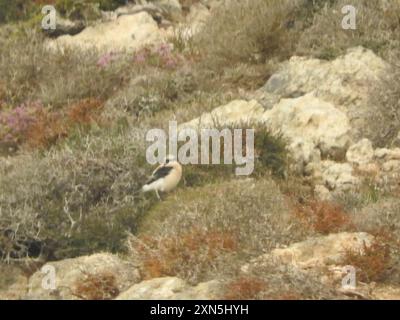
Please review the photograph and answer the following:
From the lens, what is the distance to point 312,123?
347 inches

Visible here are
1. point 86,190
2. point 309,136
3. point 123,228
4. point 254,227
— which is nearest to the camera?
point 254,227

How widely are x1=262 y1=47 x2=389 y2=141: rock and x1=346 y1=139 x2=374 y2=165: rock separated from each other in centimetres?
51

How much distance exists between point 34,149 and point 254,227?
12.2ft

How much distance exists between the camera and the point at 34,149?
9.30 m

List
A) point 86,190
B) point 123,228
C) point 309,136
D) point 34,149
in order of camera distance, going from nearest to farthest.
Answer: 1. point 123,228
2. point 86,190
3. point 309,136
4. point 34,149

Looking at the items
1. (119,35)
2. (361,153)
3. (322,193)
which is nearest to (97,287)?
(322,193)

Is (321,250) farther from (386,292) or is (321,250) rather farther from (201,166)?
(201,166)

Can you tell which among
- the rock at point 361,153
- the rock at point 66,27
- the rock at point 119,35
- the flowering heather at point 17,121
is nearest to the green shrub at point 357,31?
the rock at point 361,153

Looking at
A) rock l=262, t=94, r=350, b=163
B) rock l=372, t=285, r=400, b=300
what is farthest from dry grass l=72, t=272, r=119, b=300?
rock l=262, t=94, r=350, b=163

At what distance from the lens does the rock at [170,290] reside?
219 inches

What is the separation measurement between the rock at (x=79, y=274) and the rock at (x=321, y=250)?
0.95 metres

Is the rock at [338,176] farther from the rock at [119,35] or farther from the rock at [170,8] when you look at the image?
the rock at [170,8]
